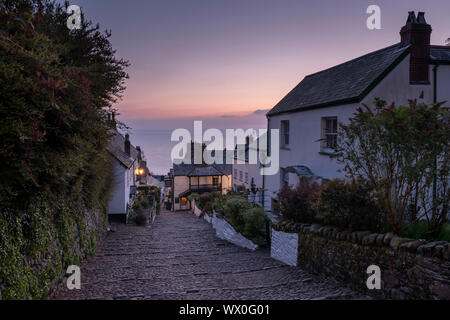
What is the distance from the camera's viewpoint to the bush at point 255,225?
12.7 metres

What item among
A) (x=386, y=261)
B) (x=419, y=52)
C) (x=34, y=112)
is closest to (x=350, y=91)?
(x=419, y=52)

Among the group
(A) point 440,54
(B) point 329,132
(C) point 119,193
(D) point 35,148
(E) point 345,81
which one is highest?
(A) point 440,54

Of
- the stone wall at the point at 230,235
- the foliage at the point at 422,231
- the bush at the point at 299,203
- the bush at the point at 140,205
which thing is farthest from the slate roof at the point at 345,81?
the bush at the point at 140,205

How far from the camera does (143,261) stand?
10.0 metres

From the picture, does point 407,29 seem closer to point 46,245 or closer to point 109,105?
point 109,105

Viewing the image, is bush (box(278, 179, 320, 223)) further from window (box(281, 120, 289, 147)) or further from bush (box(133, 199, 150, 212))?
bush (box(133, 199, 150, 212))

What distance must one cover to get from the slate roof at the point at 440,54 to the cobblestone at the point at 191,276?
28.9ft

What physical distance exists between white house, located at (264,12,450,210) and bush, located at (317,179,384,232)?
2024mm

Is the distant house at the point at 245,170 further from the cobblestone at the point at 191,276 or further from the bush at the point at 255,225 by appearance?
the cobblestone at the point at 191,276

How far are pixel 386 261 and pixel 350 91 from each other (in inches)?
289

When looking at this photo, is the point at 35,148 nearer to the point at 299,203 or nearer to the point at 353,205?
the point at 353,205

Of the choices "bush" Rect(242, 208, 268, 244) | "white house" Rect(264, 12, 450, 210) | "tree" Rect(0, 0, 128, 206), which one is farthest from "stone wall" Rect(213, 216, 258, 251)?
"tree" Rect(0, 0, 128, 206)

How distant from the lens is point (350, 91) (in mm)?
11492

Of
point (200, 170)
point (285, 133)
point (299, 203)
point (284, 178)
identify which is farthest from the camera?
point (200, 170)
